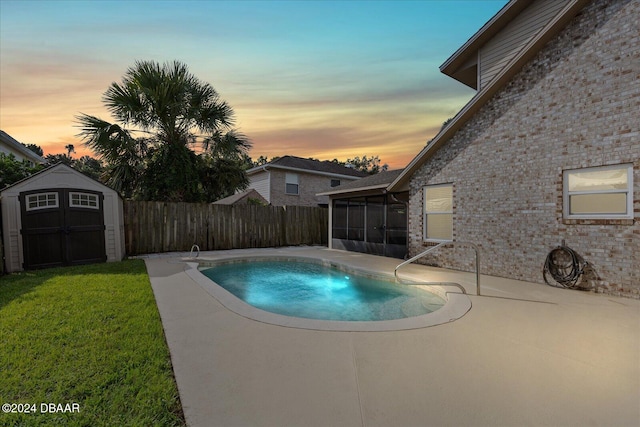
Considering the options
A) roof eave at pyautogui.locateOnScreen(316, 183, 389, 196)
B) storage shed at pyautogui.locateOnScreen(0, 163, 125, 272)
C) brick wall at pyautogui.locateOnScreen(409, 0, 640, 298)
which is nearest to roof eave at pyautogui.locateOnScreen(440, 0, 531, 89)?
brick wall at pyautogui.locateOnScreen(409, 0, 640, 298)

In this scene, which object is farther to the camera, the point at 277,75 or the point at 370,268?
the point at 277,75

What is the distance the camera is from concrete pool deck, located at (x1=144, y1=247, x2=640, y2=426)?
2100 millimetres

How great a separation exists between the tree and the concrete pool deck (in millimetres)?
10099

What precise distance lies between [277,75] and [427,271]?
7756mm

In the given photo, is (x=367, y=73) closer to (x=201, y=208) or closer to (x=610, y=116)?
(x=610, y=116)

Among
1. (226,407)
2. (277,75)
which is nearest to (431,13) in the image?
(277,75)

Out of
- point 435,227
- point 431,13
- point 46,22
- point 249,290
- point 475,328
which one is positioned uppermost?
point 431,13

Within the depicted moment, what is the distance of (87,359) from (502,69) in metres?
8.41

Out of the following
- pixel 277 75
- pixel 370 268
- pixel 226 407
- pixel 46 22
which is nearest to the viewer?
pixel 226 407

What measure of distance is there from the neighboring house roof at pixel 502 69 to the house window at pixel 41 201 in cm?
942

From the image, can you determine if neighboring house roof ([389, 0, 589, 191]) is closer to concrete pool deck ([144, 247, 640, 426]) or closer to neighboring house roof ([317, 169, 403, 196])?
neighboring house roof ([317, 169, 403, 196])

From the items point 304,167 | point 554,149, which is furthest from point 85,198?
point 304,167

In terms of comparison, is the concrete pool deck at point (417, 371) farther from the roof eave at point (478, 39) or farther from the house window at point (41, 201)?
the roof eave at point (478, 39)

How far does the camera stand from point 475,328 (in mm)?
3768
